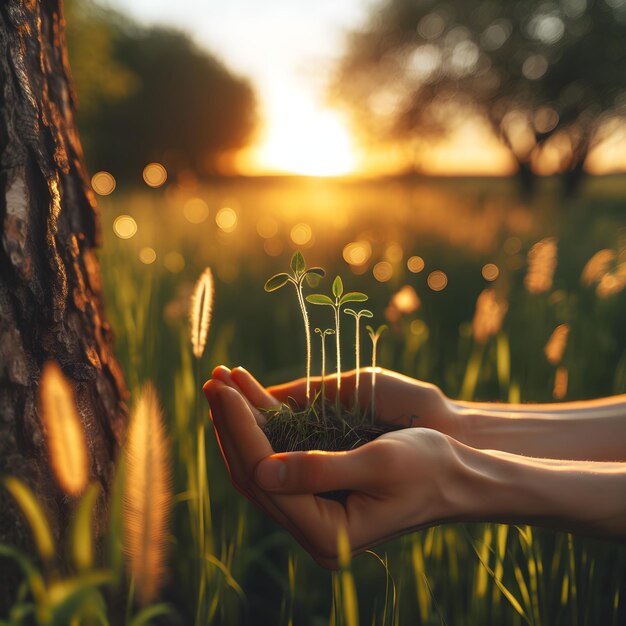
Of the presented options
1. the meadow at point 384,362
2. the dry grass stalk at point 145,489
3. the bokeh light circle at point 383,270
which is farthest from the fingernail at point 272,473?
the bokeh light circle at point 383,270

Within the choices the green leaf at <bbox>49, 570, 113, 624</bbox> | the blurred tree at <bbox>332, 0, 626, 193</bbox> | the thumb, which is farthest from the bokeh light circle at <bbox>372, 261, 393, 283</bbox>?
the blurred tree at <bbox>332, 0, 626, 193</bbox>

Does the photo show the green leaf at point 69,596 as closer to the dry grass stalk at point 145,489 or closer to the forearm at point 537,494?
the dry grass stalk at point 145,489

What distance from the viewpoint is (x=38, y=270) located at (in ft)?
3.11

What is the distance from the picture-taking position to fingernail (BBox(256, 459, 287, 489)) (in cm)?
87

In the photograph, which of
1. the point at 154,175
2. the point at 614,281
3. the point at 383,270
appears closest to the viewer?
the point at 614,281

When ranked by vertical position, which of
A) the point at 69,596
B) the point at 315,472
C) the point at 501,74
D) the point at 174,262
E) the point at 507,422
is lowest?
the point at 69,596

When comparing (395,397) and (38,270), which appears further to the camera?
(395,397)

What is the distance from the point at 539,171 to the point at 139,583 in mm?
17913

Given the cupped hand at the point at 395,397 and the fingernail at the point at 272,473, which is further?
the cupped hand at the point at 395,397

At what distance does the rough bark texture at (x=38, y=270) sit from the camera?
862mm

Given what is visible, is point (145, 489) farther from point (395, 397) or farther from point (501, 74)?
point (501, 74)

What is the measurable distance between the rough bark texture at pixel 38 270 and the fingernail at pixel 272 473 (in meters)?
0.35

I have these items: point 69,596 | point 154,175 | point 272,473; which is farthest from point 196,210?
point 69,596

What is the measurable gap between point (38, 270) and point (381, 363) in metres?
1.49
